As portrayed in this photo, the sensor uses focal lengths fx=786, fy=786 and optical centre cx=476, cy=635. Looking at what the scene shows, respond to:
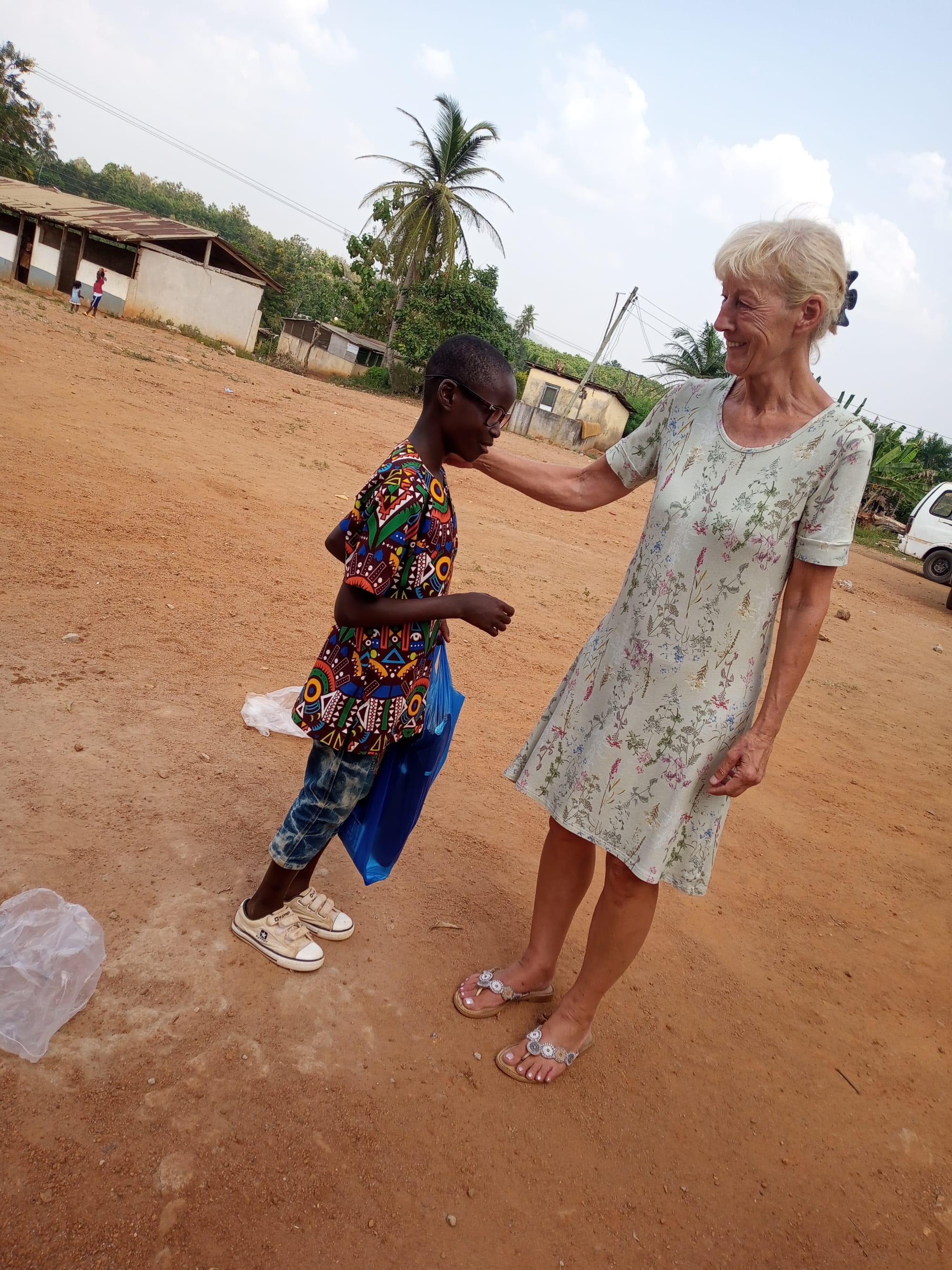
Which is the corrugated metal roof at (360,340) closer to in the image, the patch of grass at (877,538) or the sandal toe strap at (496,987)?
the patch of grass at (877,538)

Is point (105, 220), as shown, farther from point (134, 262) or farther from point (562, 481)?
point (562, 481)

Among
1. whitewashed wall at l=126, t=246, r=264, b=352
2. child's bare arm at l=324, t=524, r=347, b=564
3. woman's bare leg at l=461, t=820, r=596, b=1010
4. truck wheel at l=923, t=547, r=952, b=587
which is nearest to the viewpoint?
child's bare arm at l=324, t=524, r=347, b=564

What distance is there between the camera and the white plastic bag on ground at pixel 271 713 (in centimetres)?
311

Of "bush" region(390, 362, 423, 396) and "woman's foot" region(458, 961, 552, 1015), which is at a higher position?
"bush" region(390, 362, 423, 396)

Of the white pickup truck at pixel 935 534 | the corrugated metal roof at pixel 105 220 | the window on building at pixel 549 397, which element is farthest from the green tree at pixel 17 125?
the white pickup truck at pixel 935 534

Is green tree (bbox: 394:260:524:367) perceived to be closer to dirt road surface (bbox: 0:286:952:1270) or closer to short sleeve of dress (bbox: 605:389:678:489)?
dirt road surface (bbox: 0:286:952:1270)

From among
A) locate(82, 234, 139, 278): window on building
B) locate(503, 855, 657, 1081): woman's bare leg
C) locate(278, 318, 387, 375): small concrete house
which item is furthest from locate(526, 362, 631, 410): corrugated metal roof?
locate(503, 855, 657, 1081): woman's bare leg

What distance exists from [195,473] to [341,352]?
2559 centimetres

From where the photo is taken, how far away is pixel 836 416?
66.6 inches

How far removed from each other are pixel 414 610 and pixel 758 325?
3.11 feet

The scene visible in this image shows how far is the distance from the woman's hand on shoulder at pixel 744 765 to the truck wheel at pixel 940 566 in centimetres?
1635

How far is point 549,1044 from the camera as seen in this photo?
2.03 meters

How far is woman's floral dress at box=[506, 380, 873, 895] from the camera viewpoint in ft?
5.52

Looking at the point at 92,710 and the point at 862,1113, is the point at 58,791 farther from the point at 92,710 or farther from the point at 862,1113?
the point at 862,1113
